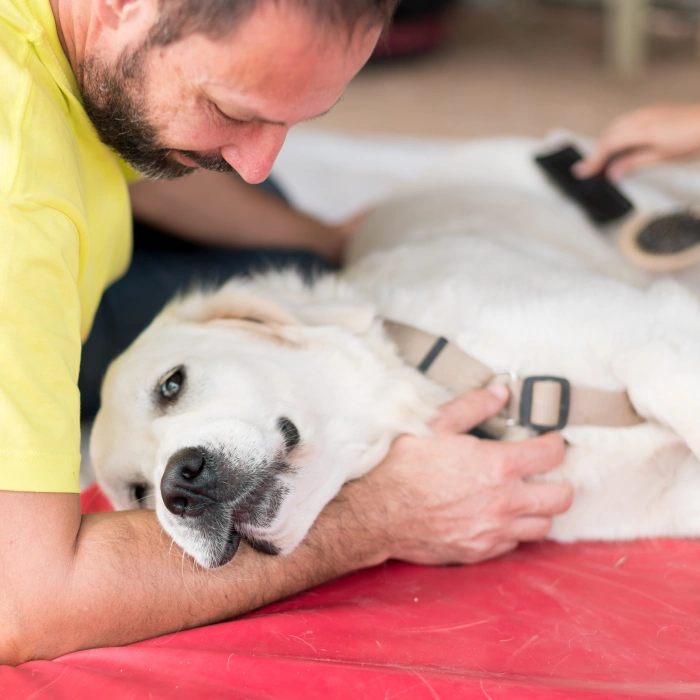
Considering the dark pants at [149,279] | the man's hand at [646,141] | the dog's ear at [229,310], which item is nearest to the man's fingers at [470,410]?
the dog's ear at [229,310]

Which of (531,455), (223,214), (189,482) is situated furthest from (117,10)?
(223,214)

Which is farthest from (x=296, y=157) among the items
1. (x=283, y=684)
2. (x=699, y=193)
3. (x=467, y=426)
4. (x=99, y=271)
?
(x=283, y=684)

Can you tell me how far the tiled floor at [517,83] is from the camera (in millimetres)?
5590

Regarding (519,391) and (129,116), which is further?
(519,391)

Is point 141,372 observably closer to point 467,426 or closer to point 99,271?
point 99,271

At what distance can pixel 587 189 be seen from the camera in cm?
304

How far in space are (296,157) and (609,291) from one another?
2.68 m

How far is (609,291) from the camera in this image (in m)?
2.07

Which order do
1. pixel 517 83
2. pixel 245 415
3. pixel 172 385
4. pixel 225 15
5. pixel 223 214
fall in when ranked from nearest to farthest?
pixel 225 15
pixel 245 415
pixel 172 385
pixel 223 214
pixel 517 83

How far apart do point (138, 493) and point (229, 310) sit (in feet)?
1.64

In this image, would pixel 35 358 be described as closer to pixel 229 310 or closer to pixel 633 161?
pixel 229 310

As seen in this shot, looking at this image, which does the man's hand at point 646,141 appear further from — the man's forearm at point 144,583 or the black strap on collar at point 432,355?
the man's forearm at point 144,583

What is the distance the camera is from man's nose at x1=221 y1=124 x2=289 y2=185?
5.37ft

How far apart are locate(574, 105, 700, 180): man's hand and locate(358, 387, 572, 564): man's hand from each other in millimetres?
1506
